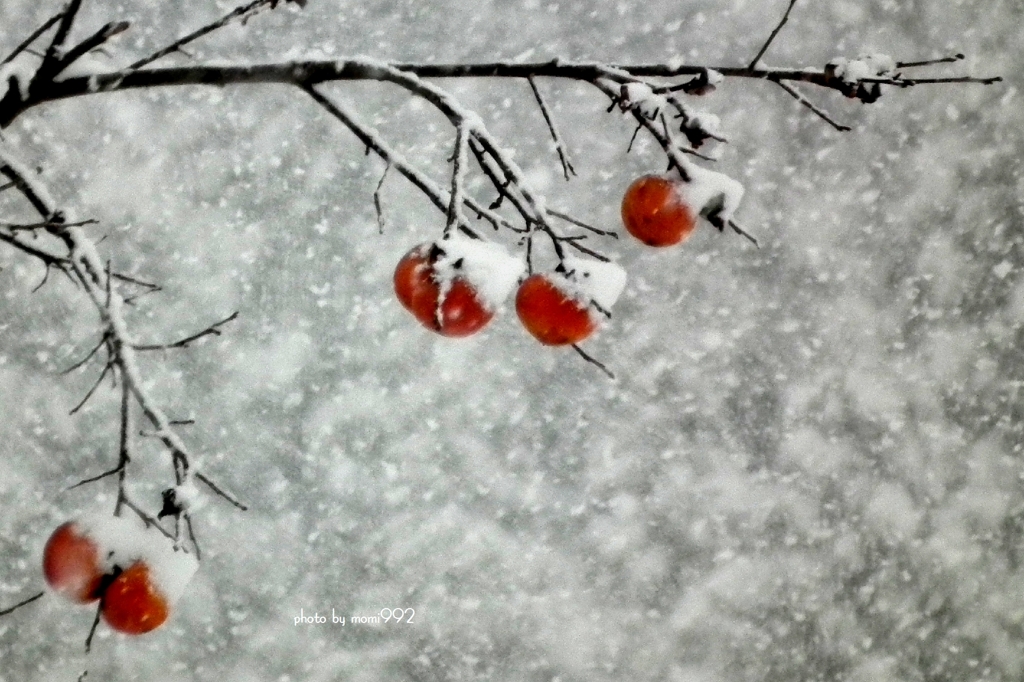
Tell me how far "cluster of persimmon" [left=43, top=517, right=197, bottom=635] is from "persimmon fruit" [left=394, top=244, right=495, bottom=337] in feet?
2.18

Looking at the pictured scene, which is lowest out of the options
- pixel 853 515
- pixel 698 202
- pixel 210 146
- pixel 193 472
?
pixel 193 472

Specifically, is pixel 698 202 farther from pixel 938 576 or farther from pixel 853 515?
pixel 938 576

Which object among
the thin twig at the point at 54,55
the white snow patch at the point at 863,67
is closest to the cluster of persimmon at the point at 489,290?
the white snow patch at the point at 863,67

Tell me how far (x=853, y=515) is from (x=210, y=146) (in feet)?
25.1

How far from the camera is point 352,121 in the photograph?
126 cm

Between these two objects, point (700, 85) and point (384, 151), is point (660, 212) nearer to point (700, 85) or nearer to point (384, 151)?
point (700, 85)

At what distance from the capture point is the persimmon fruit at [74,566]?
1.29m

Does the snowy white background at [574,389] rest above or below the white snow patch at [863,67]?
above

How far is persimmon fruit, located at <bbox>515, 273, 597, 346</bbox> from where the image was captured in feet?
3.80

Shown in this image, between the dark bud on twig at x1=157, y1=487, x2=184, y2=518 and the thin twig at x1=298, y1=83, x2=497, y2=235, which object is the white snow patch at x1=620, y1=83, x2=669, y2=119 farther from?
the dark bud on twig at x1=157, y1=487, x2=184, y2=518

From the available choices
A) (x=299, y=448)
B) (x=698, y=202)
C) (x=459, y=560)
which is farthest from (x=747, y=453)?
(x=698, y=202)

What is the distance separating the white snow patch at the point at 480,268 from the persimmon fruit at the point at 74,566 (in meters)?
0.79

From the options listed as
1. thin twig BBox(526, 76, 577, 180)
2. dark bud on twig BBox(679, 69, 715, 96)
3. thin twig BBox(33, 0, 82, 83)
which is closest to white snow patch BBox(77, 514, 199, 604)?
thin twig BBox(33, 0, 82, 83)

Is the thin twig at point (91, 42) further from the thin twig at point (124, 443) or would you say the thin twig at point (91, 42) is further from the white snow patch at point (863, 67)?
the white snow patch at point (863, 67)
